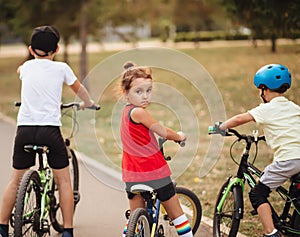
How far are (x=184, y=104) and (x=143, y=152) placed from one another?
41.9 feet

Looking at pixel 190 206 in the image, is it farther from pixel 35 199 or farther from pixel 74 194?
pixel 35 199

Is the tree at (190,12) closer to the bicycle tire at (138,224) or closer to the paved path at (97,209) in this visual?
the paved path at (97,209)

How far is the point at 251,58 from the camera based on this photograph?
32.8 meters

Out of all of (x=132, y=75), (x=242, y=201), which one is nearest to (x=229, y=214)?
(x=242, y=201)

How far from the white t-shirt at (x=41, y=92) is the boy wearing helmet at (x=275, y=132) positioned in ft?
4.58

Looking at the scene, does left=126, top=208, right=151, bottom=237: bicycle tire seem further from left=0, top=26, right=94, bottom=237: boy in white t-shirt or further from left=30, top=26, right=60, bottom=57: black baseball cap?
left=30, top=26, right=60, bottom=57: black baseball cap

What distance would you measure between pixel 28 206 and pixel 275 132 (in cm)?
206

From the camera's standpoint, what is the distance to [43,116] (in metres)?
5.67

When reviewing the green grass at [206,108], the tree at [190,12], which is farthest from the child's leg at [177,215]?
the tree at [190,12]

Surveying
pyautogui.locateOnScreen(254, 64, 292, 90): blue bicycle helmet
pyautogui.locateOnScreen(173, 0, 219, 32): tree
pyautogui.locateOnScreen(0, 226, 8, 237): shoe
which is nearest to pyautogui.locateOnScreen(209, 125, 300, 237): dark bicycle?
pyautogui.locateOnScreen(254, 64, 292, 90): blue bicycle helmet

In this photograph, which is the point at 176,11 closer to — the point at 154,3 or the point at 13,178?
the point at 154,3

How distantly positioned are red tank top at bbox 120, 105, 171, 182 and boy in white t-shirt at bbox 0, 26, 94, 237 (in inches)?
31.4

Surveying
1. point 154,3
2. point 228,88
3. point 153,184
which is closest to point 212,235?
point 153,184

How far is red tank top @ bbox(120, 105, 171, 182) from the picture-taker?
515 cm
